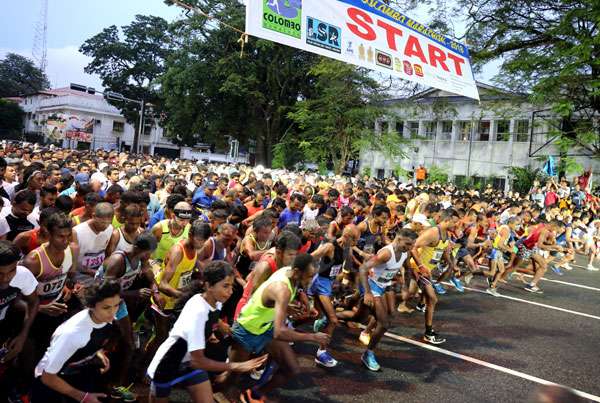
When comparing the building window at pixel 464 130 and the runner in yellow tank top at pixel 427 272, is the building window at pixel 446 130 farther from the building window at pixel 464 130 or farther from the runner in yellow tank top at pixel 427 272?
the runner in yellow tank top at pixel 427 272

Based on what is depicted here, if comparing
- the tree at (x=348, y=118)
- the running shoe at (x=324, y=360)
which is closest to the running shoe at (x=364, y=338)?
the running shoe at (x=324, y=360)

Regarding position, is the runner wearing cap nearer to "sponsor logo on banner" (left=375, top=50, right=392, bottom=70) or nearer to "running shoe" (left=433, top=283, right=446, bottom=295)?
"sponsor logo on banner" (left=375, top=50, right=392, bottom=70)

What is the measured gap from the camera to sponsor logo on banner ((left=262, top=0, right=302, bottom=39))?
7.20 metres

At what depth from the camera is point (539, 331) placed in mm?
7367

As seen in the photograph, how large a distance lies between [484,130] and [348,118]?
12.6 meters

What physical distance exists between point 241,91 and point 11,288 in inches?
1195

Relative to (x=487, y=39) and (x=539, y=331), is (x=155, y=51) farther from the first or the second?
(x=539, y=331)

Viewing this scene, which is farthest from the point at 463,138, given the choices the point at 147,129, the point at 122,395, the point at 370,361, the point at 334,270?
the point at 147,129

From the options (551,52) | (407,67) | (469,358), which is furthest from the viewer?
(551,52)

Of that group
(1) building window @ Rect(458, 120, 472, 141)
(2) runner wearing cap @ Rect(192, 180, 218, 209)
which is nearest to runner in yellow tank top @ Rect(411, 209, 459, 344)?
(2) runner wearing cap @ Rect(192, 180, 218, 209)

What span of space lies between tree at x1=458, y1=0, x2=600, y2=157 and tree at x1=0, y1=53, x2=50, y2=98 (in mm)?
83304

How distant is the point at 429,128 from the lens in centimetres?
3622

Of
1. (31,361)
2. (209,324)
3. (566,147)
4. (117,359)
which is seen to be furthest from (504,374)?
(566,147)

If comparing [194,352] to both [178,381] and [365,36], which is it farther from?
[365,36]
